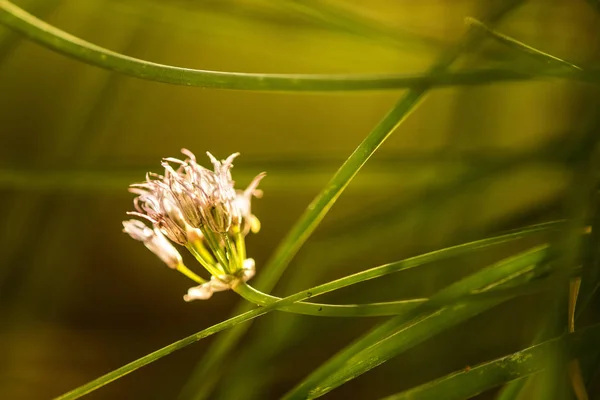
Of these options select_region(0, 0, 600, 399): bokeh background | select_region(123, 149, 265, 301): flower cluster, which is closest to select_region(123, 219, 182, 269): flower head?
select_region(123, 149, 265, 301): flower cluster

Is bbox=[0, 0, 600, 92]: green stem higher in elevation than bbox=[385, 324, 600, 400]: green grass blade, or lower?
higher

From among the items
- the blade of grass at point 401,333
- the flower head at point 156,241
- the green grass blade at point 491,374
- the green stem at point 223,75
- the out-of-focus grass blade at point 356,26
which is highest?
the out-of-focus grass blade at point 356,26

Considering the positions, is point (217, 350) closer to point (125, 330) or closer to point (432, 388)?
point (432, 388)

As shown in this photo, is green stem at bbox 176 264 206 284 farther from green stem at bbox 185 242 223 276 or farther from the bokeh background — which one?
the bokeh background

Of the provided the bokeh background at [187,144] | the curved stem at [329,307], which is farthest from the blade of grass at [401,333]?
the bokeh background at [187,144]

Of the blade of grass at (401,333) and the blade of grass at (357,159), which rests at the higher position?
the blade of grass at (357,159)

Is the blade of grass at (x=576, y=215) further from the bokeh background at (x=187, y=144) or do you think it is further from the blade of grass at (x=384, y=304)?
the bokeh background at (x=187, y=144)
